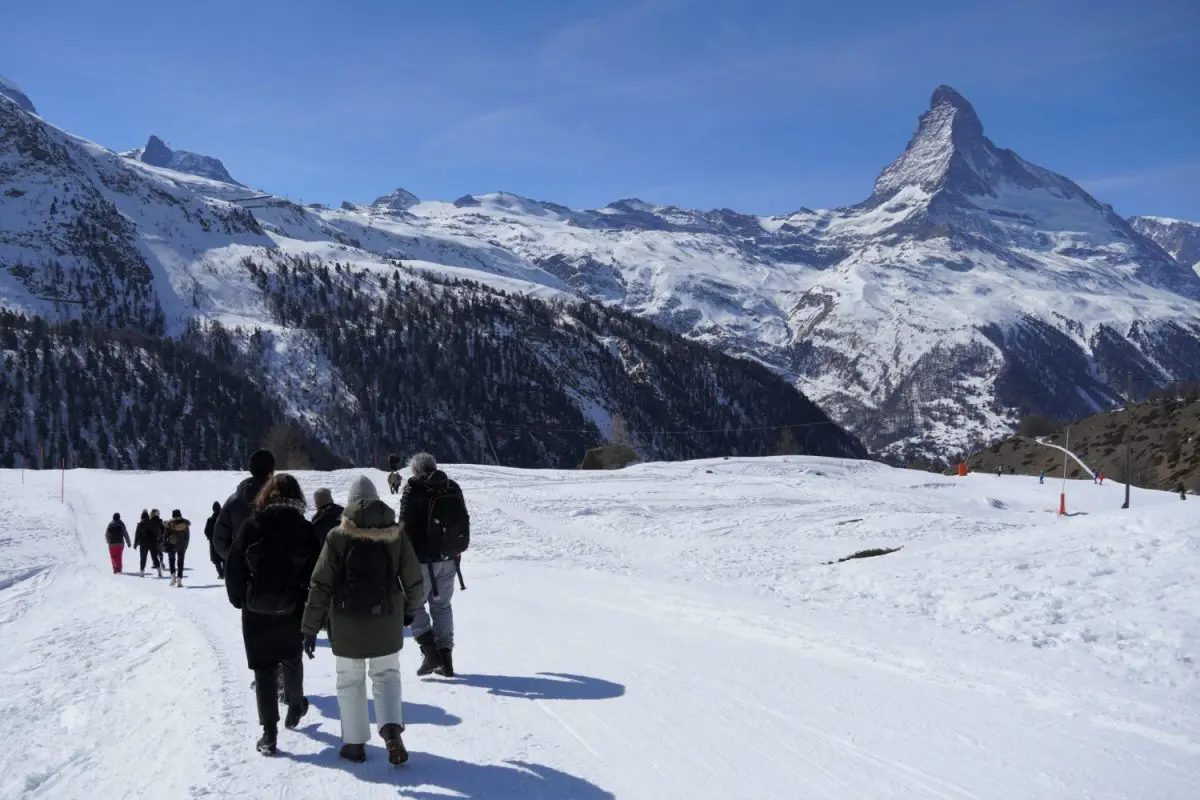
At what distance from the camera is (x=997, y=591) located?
45.6 feet

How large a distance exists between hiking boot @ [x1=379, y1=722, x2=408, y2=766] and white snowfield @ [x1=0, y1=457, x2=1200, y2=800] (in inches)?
3.9

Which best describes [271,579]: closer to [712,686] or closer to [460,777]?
[460,777]

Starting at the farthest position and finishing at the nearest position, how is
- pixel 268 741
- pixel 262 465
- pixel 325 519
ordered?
1. pixel 325 519
2. pixel 262 465
3. pixel 268 741

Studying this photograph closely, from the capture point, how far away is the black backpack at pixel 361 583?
6.63 meters

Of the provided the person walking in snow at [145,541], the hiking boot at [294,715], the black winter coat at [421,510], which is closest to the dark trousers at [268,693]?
the hiking boot at [294,715]

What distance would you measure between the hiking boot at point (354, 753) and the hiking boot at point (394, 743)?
247 mm

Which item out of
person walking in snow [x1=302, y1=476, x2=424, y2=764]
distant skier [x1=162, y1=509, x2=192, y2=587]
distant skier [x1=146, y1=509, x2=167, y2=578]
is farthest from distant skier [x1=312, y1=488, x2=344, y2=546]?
distant skier [x1=146, y1=509, x2=167, y2=578]

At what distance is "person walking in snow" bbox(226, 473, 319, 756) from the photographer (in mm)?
6879

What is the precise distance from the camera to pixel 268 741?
278 inches

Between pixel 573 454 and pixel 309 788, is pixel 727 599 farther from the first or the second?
pixel 573 454

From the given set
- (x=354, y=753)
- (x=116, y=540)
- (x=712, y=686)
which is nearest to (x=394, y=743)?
(x=354, y=753)

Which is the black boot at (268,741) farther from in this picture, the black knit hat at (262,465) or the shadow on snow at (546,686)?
the shadow on snow at (546,686)

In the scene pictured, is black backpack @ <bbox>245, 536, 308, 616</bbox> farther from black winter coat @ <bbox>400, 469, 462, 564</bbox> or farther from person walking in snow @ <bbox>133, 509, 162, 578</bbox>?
person walking in snow @ <bbox>133, 509, 162, 578</bbox>

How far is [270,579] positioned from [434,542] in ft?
8.68
